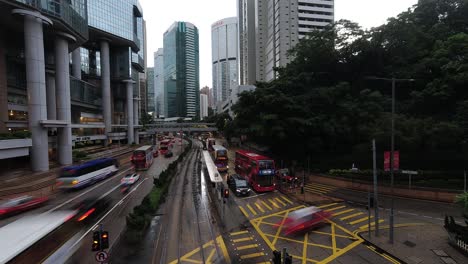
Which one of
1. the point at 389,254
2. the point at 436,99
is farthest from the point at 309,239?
the point at 436,99

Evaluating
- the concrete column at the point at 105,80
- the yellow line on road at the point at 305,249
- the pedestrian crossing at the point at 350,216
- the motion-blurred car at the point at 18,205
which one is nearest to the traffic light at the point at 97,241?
the yellow line on road at the point at 305,249

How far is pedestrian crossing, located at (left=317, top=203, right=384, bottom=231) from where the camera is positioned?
18781 millimetres

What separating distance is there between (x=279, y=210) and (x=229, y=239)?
7.76m

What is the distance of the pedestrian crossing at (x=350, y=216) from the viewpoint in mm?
18781

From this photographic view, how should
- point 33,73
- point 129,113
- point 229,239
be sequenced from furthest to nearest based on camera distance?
point 129,113 → point 33,73 → point 229,239

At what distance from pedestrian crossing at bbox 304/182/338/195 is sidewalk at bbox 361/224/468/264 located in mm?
10845

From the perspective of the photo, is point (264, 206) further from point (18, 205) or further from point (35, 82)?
point (35, 82)

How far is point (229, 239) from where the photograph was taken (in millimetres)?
16297

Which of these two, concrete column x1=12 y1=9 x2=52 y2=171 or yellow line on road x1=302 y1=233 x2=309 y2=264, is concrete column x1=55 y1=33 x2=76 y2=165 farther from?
yellow line on road x1=302 y1=233 x2=309 y2=264

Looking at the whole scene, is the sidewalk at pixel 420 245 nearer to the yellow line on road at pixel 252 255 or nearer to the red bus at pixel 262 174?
the yellow line on road at pixel 252 255

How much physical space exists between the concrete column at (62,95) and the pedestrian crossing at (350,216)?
46.2 meters

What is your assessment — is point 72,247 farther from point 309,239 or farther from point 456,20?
point 456,20

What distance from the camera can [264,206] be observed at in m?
23.7

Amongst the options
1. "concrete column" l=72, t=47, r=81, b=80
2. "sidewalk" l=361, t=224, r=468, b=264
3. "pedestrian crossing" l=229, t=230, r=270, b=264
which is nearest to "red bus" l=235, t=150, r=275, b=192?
"pedestrian crossing" l=229, t=230, r=270, b=264
